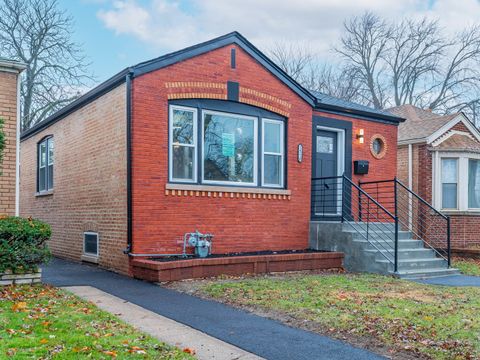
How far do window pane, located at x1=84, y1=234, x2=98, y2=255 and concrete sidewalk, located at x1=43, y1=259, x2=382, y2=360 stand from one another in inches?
77.5

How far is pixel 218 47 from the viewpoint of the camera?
10961 mm

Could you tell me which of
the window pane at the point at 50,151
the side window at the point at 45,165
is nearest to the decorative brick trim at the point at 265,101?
the side window at the point at 45,165

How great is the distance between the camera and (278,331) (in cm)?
557

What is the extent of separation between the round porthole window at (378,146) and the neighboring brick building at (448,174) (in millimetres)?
2736

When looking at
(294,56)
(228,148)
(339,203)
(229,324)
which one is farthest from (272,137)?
(294,56)

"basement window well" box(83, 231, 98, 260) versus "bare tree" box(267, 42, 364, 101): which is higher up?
"bare tree" box(267, 42, 364, 101)

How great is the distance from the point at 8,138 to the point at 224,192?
436 centimetres

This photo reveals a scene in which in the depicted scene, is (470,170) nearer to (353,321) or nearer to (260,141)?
(260,141)

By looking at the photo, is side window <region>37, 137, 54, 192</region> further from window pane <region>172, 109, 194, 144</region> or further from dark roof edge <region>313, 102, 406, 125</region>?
dark roof edge <region>313, 102, 406, 125</region>

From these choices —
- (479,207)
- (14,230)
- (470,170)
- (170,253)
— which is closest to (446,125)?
(470,170)

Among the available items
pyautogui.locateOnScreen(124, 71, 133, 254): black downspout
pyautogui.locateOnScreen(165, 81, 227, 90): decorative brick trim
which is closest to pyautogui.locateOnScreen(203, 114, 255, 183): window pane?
pyautogui.locateOnScreen(165, 81, 227, 90): decorative brick trim

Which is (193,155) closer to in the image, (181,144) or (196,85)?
(181,144)

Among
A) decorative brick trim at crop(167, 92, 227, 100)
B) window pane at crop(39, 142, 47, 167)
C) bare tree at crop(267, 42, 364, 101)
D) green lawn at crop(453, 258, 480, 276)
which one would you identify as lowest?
green lawn at crop(453, 258, 480, 276)

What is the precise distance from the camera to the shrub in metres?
7.66
